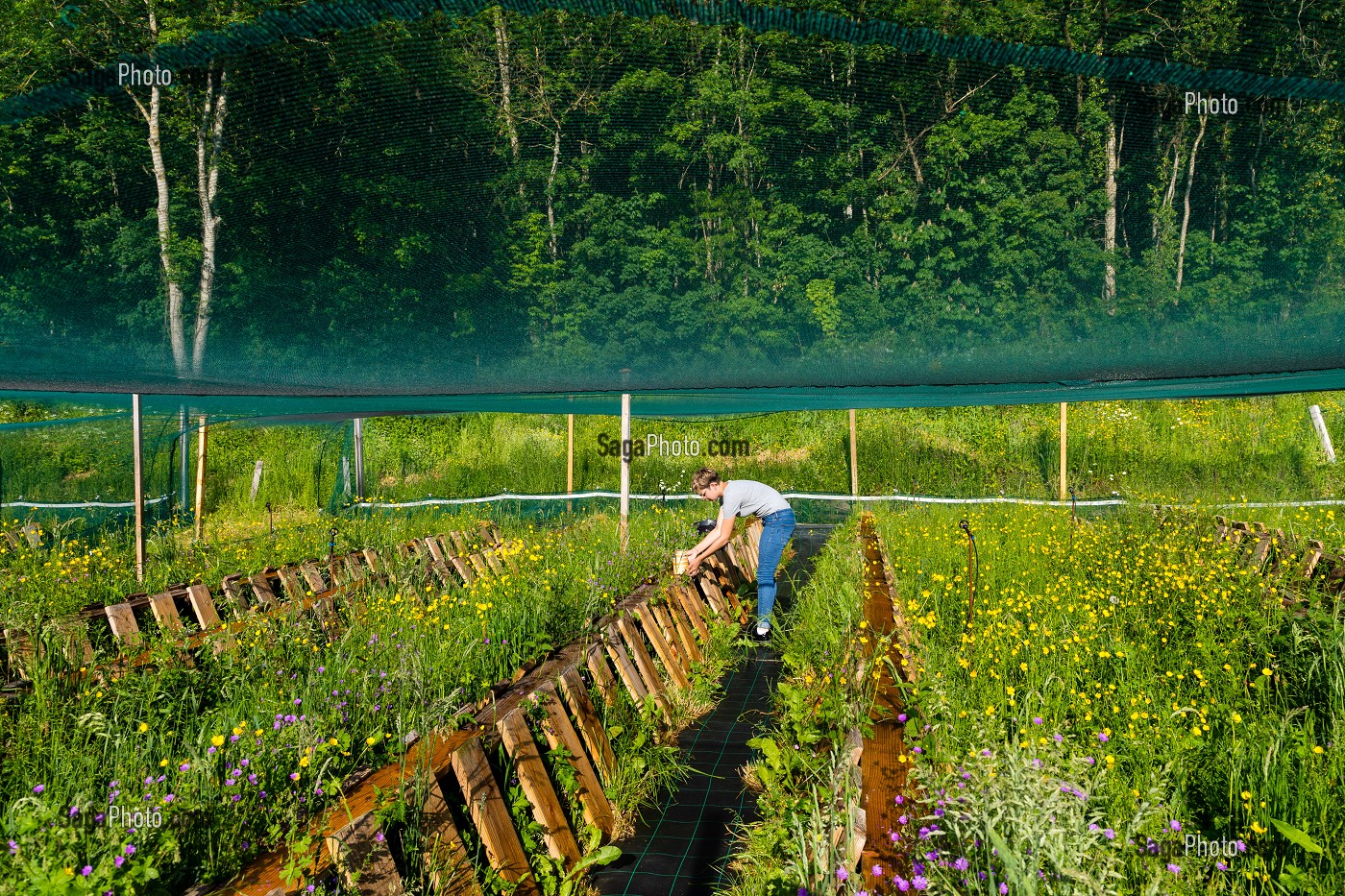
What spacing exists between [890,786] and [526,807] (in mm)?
1213

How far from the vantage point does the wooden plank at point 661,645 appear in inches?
175

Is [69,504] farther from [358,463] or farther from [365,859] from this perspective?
[365,859]

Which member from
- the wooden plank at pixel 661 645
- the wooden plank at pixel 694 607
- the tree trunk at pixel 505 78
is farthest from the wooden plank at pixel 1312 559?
the tree trunk at pixel 505 78

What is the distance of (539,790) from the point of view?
2.72 metres

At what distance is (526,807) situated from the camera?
2875 mm

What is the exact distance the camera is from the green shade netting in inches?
169

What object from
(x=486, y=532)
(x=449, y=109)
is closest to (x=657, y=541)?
(x=486, y=532)

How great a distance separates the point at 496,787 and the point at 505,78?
3.42m

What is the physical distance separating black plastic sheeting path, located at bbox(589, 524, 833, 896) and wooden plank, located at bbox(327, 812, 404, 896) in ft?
3.06

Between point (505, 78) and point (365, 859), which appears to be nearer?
point (365, 859)

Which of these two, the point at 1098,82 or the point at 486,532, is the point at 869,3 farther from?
the point at 486,532

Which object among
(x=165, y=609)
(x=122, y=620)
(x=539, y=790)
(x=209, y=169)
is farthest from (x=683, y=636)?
(x=209, y=169)

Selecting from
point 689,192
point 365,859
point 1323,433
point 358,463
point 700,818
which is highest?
point 689,192

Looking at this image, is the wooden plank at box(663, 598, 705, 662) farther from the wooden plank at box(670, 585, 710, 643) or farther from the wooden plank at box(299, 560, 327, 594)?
the wooden plank at box(299, 560, 327, 594)
